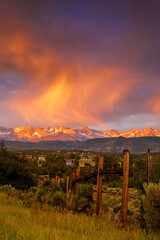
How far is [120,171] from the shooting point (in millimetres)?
7250

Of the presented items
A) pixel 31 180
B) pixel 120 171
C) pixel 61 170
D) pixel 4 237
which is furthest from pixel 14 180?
pixel 61 170

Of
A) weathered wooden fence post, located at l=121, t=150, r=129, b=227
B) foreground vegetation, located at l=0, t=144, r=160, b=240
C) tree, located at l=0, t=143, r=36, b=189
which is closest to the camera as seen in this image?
foreground vegetation, located at l=0, t=144, r=160, b=240

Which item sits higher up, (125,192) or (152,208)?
(125,192)

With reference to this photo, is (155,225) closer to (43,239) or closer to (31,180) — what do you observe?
(43,239)

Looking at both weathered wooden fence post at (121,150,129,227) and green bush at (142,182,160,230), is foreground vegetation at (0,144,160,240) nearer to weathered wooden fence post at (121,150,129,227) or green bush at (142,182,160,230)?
green bush at (142,182,160,230)

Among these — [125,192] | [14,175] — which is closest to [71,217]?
[125,192]

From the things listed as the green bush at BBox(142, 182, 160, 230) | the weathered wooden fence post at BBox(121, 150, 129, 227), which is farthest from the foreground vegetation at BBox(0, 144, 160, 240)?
the weathered wooden fence post at BBox(121, 150, 129, 227)

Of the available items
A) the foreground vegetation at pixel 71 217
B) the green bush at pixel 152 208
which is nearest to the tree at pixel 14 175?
the foreground vegetation at pixel 71 217

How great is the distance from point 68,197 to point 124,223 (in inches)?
136

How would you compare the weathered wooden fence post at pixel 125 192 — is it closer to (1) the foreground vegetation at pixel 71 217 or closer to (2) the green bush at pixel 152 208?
(1) the foreground vegetation at pixel 71 217

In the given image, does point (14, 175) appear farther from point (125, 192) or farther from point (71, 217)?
point (125, 192)

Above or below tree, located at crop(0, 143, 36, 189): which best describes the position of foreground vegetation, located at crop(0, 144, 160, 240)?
above

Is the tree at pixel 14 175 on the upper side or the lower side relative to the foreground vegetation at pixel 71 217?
lower

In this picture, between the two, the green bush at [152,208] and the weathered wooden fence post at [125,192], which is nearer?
the green bush at [152,208]
